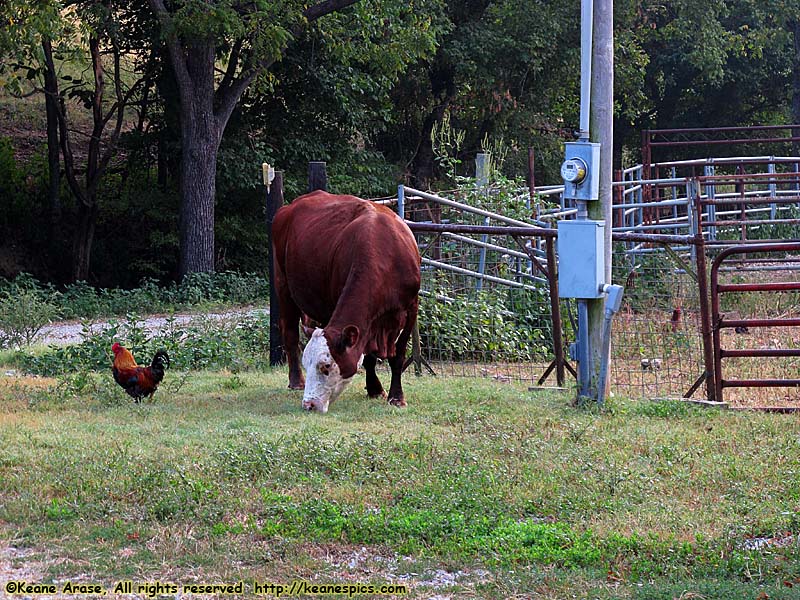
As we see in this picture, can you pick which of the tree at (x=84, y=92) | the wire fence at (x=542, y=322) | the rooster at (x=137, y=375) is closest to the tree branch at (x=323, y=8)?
the tree at (x=84, y=92)

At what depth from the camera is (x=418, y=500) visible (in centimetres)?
600

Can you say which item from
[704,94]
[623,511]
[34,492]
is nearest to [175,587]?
[34,492]

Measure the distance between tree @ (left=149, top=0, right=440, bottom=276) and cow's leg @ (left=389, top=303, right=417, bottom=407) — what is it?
414 inches

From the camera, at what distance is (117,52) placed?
22.4 m

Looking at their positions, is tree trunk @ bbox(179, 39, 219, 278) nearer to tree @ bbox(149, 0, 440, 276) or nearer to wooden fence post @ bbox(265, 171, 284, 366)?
tree @ bbox(149, 0, 440, 276)

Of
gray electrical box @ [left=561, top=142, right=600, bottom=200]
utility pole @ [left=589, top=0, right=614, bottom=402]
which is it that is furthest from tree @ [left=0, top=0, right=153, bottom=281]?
gray electrical box @ [left=561, top=142, right=600, bottom=200]

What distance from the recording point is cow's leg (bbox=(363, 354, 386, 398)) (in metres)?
9.41

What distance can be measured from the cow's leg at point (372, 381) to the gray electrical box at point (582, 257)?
1785 mm

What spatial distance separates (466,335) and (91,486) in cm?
639

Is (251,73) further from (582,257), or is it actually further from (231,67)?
(582,257)

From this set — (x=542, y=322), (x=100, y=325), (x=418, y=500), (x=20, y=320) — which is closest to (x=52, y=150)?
(x=100, y=325)

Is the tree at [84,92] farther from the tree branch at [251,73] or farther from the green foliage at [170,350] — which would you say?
the green foliage at [170,350]

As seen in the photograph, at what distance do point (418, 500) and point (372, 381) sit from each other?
138 inches

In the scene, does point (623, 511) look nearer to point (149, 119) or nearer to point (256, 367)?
→ point (256, 367)
